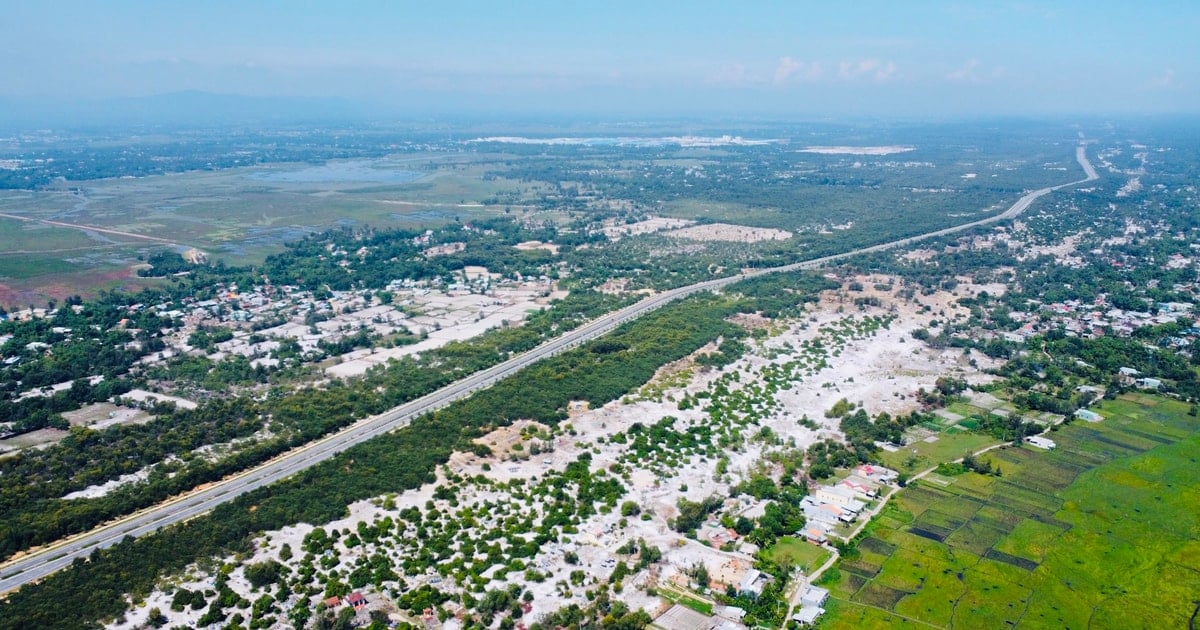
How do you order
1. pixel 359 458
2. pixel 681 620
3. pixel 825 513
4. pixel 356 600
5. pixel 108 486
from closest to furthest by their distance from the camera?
pixel 681 620 < pixel 356 600 < pixel 825 513 < pixel 108 486 < pixel 359 458

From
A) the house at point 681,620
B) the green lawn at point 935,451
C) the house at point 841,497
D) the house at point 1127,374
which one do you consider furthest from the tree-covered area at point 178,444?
the house at point 1127,374

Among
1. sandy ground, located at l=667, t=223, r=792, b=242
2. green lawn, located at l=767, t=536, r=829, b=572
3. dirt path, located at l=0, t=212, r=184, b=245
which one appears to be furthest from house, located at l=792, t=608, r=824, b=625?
dirt path, located at l=0, t=212, r=184, b=245

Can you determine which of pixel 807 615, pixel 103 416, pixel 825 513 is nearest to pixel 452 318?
pixel 103 416

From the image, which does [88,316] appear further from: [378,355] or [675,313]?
[675,313]

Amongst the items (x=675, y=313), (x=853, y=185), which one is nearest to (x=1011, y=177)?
(x=853, y=185)

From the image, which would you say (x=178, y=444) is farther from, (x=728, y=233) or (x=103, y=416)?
(x=728, y=233)

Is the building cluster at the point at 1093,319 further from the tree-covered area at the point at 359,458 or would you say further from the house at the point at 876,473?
the house at the point at 876,473

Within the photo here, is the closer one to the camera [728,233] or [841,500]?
[841,500]

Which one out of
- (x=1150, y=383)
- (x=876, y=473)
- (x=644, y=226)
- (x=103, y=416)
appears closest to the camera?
(x=876, y=473)
